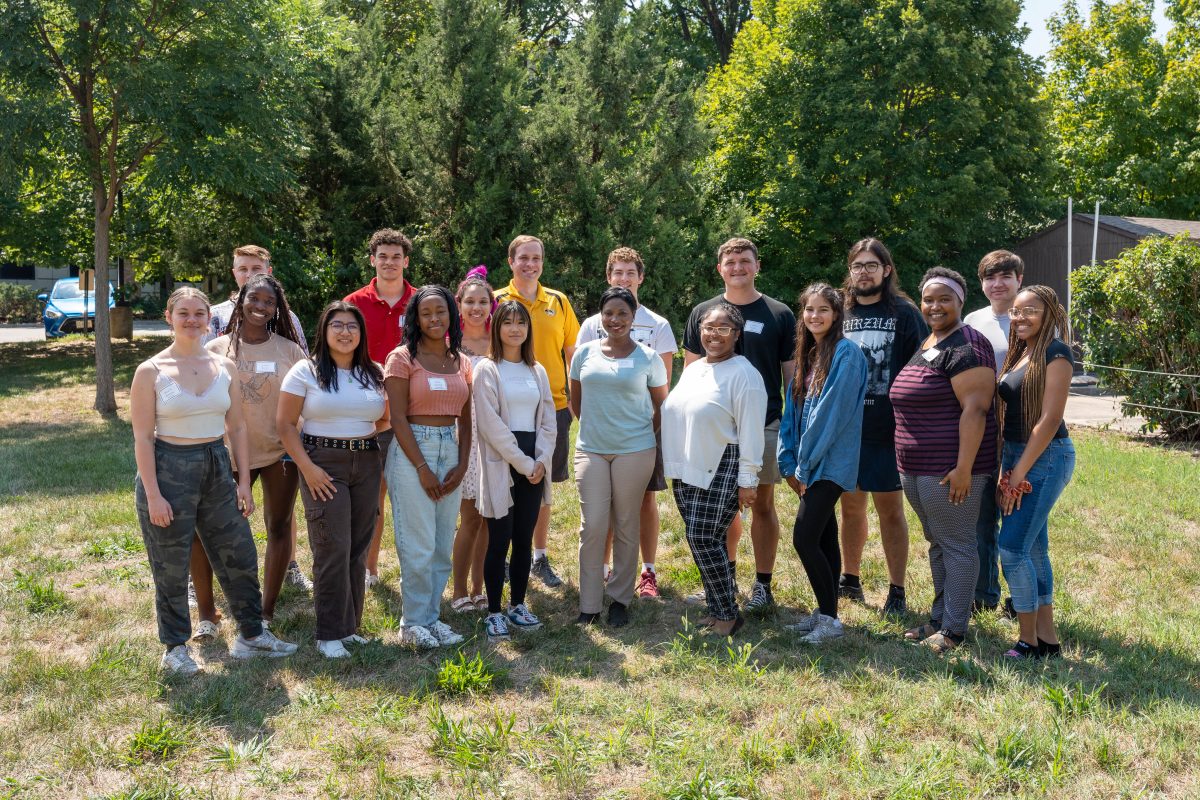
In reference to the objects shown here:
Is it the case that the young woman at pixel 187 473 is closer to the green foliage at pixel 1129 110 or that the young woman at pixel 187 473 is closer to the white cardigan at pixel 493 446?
the white cardigan at pixel 493 446

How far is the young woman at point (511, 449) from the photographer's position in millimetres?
4969

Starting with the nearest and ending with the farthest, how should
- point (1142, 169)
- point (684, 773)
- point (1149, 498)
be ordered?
point (684, 773), point (1149, 498), point (1142, 169)

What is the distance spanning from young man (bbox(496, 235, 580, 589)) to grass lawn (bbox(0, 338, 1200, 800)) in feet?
2.19

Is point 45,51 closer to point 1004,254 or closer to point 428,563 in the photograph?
point 428,563

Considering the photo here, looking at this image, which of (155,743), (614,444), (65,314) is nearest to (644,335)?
(614,444)

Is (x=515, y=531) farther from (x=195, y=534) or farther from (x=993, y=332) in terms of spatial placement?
(x=993, y=332)

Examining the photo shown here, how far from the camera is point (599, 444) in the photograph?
16.7ft

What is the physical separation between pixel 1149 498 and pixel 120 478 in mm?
9202

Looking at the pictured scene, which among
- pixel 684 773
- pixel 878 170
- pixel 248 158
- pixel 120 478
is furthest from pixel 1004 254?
pixel 878 170

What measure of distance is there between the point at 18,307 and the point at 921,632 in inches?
1540

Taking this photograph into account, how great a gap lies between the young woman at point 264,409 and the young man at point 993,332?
381 centimetres

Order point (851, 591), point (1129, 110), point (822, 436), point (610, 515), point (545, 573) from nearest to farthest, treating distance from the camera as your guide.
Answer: point (822, 436)
point (610, 515)
point (851, 591)
point (545, 573)
point (1129, 110)

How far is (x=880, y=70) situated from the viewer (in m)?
22.1

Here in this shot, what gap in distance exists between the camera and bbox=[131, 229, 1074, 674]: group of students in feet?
14.8
